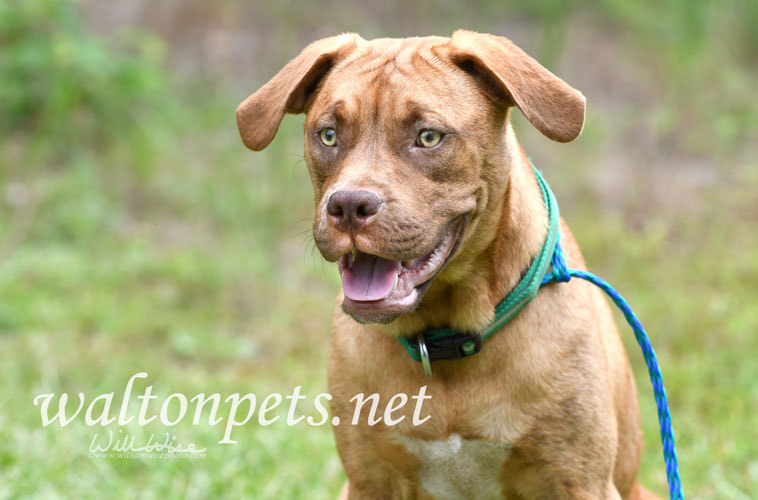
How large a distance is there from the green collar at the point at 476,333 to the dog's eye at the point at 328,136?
0.67 metres

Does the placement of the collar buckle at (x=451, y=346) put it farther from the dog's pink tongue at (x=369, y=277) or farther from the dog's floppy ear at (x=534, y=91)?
the dog's floppy ear at (x=534, y=91)

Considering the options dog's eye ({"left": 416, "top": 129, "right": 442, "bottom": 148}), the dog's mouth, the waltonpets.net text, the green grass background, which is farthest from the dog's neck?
the waltonpets.net text

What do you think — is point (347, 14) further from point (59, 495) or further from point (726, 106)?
point (59, 495)

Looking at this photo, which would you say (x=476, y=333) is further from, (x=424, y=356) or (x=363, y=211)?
(x=363, y=211)

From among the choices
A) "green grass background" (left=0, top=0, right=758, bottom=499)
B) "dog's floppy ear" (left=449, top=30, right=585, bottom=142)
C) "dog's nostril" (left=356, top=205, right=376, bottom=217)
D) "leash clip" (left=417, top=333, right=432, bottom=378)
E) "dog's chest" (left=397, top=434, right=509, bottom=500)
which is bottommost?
"green grass background" (left=0, top=0, right=758, bottom=499)

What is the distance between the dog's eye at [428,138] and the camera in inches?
107

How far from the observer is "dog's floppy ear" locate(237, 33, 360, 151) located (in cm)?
302

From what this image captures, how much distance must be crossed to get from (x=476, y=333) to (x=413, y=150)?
0.62 meters

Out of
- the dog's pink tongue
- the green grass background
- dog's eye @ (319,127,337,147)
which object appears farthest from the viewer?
the green grass background

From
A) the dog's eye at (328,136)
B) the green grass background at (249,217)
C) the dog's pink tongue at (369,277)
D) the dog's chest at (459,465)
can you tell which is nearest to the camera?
the dog's pink tongue at (369,277)

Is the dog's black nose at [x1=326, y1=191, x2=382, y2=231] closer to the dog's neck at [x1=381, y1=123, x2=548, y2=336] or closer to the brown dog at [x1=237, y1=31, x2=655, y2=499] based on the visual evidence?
the brown dog at [x1=237, y1=31, x2=655, y2=499]

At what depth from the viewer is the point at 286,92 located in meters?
3.00

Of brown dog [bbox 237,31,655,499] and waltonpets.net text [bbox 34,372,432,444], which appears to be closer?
brown dog [bbox 237,31,655,499]

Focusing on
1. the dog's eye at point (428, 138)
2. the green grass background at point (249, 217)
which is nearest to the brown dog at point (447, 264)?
the dog's eye at point (428, 138)
